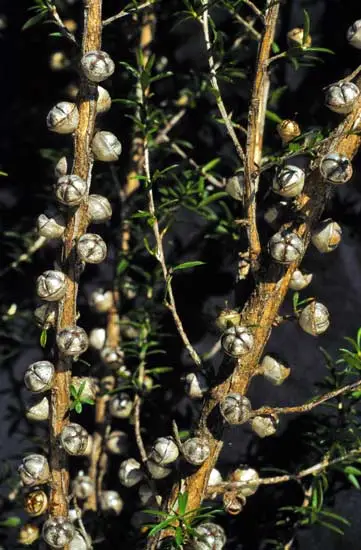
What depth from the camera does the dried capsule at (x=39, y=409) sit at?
95 centimetres

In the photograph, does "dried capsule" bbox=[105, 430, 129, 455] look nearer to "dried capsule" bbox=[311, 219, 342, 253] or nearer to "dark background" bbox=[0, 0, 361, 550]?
"dark background" bbox=[0, 0, 361, 550]

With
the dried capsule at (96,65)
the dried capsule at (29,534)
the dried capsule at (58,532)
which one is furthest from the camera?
the dried capsule at (29,534)

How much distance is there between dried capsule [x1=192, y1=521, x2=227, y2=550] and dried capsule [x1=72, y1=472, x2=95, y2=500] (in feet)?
0.77

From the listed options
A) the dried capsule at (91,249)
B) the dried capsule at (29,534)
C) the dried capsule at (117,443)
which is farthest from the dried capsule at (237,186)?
the dried capsule at (29,534)

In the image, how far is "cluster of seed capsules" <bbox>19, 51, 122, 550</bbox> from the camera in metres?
0.85

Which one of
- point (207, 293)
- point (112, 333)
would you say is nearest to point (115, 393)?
point (112, 333)

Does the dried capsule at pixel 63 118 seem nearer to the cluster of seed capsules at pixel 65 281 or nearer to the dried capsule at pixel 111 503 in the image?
the cluster of seed capsules at pixel 65 281

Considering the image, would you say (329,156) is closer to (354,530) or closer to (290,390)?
(290,390)

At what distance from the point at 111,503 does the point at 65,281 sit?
0.38 metres

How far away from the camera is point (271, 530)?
1.17m

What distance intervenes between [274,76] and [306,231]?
0.36 m

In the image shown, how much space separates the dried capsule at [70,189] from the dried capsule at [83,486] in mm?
449

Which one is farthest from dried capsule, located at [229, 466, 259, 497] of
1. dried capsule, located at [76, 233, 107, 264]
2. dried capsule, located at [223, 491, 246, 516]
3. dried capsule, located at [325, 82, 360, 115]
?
dried capsule, located at [325, 82, 360, 115]

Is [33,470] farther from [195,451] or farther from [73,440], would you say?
[195,451]
